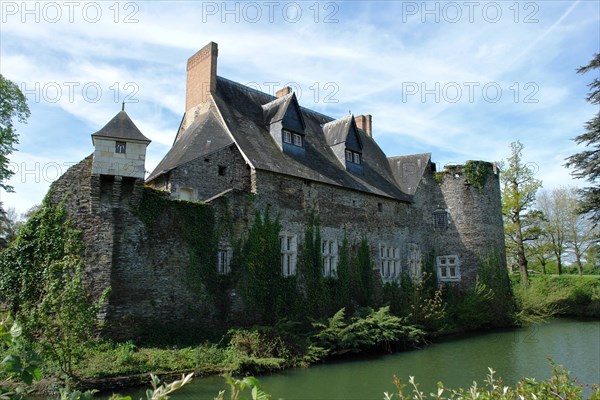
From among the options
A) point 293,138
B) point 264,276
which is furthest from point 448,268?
point 264,276

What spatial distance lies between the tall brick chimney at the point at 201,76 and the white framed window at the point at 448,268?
15722 millimetres

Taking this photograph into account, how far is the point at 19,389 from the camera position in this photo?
254 cm

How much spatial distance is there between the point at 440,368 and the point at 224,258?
318 inches

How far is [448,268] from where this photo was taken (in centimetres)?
2667

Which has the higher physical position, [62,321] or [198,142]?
[198,142]

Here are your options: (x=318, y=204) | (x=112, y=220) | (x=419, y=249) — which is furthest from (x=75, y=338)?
(x=419, y=249)

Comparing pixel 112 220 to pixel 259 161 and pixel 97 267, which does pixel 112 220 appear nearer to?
pixel 97 267

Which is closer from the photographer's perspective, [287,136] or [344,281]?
[344,281]

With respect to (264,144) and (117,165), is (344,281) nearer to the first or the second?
(264,144)

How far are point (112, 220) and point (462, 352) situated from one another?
13346mm

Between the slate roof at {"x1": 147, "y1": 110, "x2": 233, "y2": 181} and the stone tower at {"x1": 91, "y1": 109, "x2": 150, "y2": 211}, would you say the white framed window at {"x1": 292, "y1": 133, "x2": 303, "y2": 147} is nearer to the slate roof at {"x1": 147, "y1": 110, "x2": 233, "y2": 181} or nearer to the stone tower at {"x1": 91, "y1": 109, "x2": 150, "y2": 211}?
the slate roof at {"x1": 147, "y1": 110, "x2": 233, "y2": 181}

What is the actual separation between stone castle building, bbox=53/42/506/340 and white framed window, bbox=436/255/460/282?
0.06m

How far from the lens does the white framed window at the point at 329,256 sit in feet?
67.4

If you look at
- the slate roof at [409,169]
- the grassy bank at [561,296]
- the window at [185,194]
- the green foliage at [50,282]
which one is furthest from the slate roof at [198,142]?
the grassy bank at [561,296]
